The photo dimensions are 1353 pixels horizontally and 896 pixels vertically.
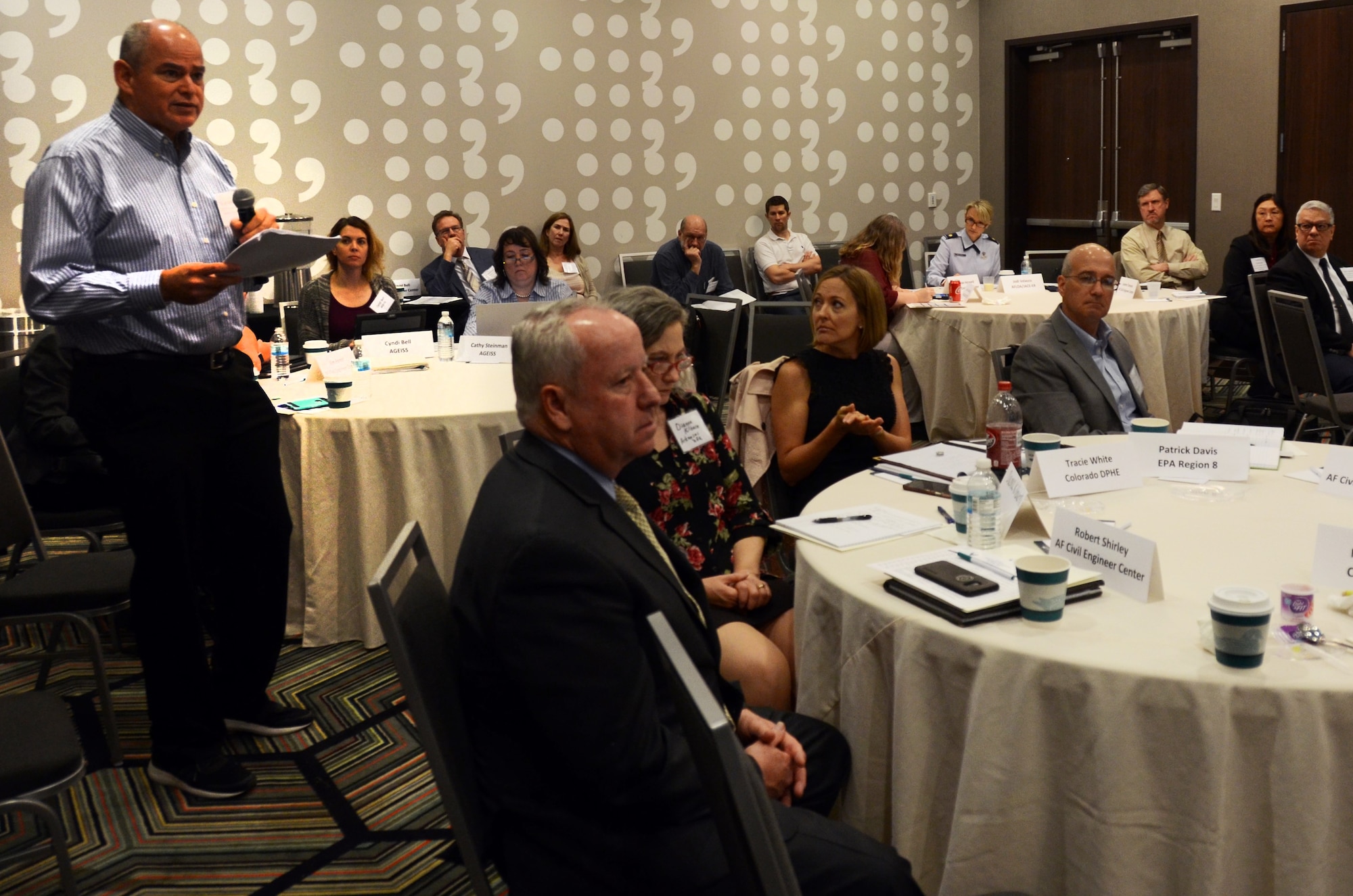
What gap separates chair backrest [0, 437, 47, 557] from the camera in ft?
9.36

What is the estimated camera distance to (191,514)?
2.75 m

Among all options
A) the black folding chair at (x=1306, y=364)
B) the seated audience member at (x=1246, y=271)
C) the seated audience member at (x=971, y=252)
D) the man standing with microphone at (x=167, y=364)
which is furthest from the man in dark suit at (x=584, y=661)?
the seated audience member at (x=971, y=252)

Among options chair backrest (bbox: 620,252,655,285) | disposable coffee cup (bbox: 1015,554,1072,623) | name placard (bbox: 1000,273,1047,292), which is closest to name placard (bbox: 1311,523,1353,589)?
disposable coffee cup (bbox: 1015,554,1072,623)

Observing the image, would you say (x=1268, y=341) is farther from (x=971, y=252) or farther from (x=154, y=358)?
(x=154, y=358)

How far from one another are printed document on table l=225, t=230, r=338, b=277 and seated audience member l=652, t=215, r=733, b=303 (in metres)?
5.84

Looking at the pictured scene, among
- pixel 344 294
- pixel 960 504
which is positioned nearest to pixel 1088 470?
pixel 960 504

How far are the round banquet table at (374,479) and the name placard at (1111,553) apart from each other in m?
2.03

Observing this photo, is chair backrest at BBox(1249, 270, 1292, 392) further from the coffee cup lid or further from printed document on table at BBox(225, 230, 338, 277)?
printed document on table at BBox(225, 230, 338, 277)

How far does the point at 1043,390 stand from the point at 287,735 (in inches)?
94.8

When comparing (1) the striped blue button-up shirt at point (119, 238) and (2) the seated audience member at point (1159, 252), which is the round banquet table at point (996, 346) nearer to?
(2) the seated audience member at point (1159, 252)

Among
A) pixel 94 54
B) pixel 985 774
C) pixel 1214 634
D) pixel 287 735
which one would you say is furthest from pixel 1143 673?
pixel 94 54

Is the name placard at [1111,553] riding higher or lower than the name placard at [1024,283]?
lower

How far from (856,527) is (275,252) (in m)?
1.43

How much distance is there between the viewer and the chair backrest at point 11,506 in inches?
112
